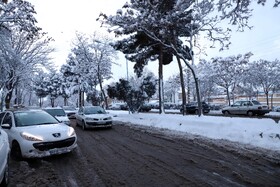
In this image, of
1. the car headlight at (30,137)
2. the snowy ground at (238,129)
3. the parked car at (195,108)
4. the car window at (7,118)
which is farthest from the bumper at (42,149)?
the parked car at (195,108)

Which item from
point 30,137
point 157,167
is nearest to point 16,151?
point 30,137

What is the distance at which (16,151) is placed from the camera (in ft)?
25.8

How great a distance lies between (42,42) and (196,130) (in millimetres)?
23706

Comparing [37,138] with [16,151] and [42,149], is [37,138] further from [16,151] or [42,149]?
[16,151]

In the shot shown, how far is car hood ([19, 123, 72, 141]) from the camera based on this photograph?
25.0 feet

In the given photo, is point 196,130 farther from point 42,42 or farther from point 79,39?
point 79,39

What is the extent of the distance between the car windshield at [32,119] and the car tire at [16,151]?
73 cm

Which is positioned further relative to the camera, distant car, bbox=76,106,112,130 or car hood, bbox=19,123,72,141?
distant car, bbox=76,106,112,130

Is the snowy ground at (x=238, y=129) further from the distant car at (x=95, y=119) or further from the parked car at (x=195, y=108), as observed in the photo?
the parked car at (x=195, y=108)

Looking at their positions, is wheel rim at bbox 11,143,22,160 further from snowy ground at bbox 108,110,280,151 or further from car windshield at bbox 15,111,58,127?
snowy ground at bbox 108,110,280,151

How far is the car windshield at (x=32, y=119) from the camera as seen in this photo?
864 cm

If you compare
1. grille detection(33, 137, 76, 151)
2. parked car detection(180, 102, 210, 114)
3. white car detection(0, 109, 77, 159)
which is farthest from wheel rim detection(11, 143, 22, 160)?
parked car detection(180, 102, 210, 114)

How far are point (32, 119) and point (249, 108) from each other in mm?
22268

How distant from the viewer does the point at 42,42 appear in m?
30.7
